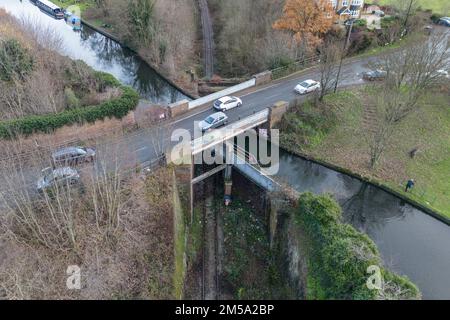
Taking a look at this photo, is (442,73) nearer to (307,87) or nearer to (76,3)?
(307,87)

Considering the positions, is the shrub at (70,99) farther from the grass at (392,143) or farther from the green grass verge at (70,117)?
the grass at (392,143)

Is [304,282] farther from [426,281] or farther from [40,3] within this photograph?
[40,3]

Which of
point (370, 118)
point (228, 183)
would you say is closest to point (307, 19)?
point (370, 118)

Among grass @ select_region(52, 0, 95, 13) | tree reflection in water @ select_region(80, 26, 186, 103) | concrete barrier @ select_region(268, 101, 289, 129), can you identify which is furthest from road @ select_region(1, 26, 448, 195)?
grass @ select_region(52, 0, 95, 13)

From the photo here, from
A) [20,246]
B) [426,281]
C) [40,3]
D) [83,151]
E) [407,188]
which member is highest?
[40,3]

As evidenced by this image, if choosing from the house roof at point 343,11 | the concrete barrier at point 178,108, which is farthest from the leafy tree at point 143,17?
the house roof at point 343,11
